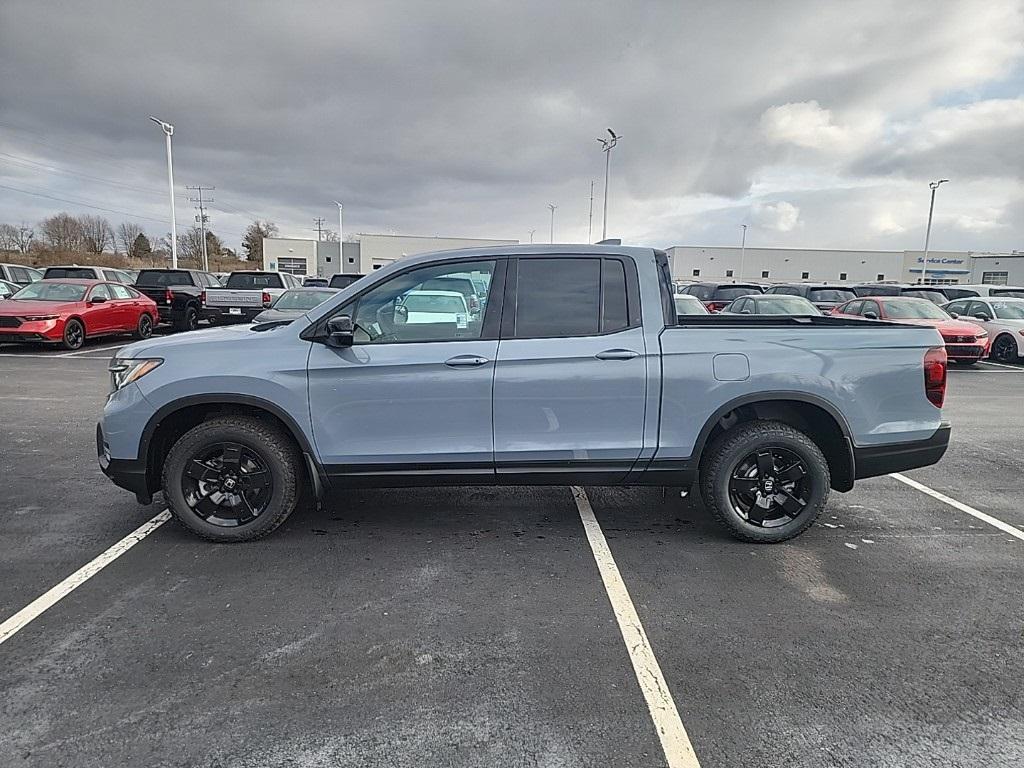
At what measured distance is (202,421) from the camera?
14.0ft

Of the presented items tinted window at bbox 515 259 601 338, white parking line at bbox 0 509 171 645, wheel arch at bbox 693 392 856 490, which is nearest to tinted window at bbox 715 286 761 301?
wheel arch at bbox 693 392 856 490

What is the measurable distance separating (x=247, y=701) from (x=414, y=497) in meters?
2.48

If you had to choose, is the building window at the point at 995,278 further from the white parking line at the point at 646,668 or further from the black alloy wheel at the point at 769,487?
the white parking line at the point at 646,668

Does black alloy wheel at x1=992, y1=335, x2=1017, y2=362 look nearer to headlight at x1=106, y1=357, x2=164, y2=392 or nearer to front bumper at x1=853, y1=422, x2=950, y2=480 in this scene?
front bumper at x1=853, y1=422, x2=950, y2=480

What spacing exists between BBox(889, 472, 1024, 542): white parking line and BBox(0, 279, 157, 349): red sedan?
48.7ft

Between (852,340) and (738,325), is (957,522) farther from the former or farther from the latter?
(738,325)

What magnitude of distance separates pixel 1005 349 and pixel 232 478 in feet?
54.6

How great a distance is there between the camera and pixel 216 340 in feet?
13.4

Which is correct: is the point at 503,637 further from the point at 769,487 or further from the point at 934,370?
the point at 934,370

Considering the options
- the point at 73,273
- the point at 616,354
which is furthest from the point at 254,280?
the point at 616,354

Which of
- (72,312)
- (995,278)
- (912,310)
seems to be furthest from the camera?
(995,278)

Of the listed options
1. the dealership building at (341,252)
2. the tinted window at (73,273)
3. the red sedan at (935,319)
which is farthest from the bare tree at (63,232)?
the red sedan at (935,319)

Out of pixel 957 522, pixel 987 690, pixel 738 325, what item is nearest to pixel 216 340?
pixel 738 325

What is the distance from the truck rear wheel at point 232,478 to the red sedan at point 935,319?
12.9 meters
